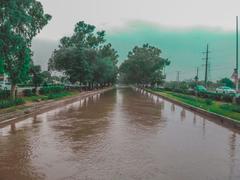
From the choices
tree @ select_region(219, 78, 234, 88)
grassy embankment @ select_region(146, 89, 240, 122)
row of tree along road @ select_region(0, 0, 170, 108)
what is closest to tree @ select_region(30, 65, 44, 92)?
row of tree along road @ select_region(0, 0, 170, 108)

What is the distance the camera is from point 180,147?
959 centimetres

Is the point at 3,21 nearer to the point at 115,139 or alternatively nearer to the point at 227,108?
the point at 115,139

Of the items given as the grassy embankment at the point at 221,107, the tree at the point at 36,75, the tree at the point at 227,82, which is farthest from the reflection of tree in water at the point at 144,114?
the tree at the point at 227,82

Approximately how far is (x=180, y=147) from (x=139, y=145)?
3.86 ft

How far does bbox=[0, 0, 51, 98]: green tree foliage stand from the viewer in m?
19.7

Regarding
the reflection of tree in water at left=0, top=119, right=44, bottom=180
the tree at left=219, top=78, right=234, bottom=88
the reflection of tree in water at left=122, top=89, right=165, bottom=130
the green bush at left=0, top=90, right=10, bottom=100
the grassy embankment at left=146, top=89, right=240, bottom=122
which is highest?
the tree at left=219, top=78, right=234, bottom=88

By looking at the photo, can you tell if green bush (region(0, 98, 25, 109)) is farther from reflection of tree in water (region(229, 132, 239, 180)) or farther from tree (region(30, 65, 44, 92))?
tree (region(30, 65, 44, 92))

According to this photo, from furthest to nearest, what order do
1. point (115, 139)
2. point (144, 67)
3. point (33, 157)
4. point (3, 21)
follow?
1. point (144, 67)
2. point (3, 21)
3. point (115, 139)
4. point (33, 157)

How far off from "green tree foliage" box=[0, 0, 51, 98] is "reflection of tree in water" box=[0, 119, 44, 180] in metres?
9.60

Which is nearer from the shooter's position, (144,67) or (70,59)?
(70,59)

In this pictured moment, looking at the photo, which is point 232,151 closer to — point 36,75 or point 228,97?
point 228,97

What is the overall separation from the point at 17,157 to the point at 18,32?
16.9 m

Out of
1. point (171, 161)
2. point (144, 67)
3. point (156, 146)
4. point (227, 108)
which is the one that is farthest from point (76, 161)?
point (144, 67)

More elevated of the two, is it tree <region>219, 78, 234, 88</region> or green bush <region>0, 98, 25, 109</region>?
tree <region>219, 78, 234, 88</region>
